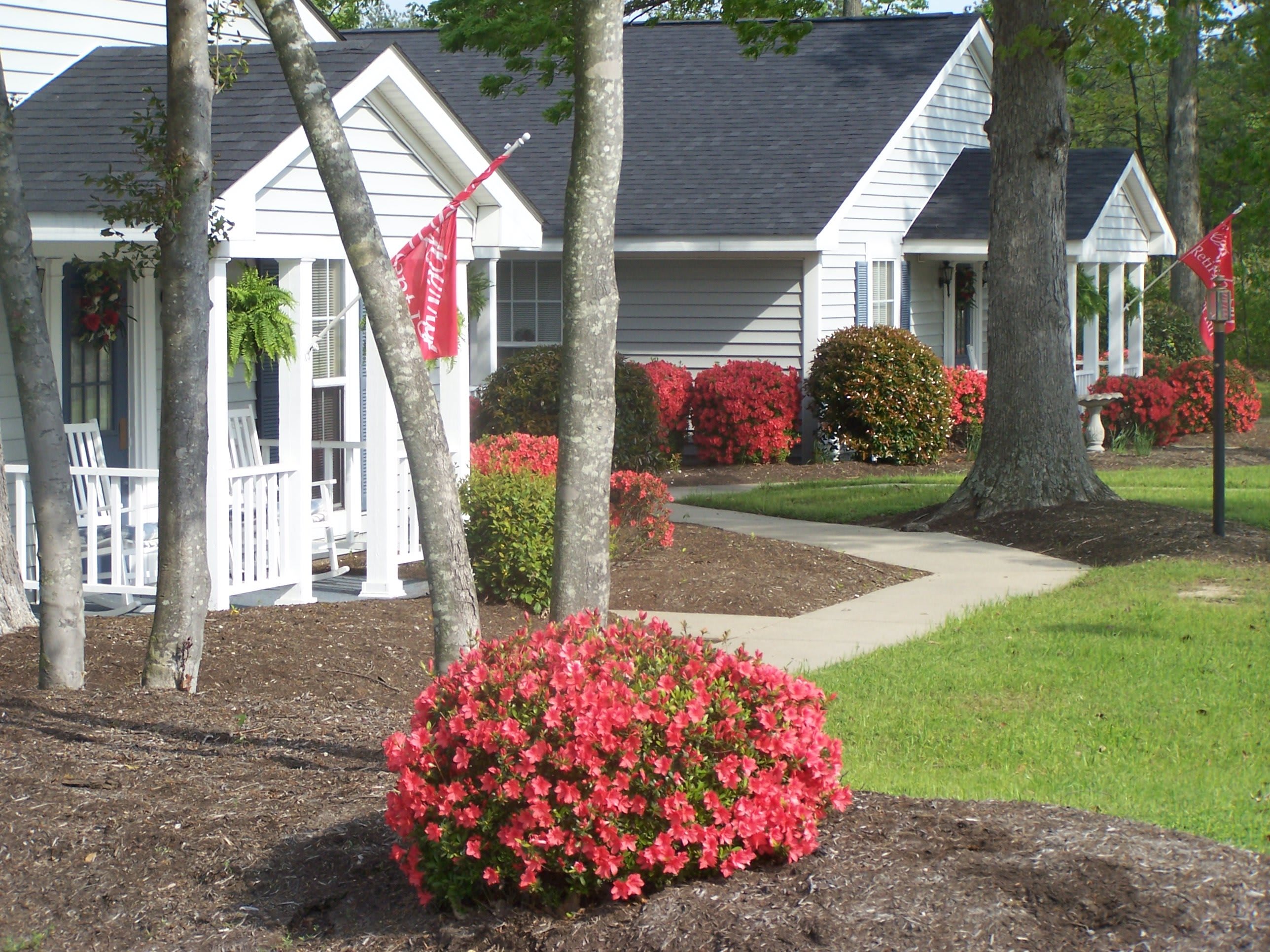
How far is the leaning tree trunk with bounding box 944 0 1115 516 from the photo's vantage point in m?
13.2

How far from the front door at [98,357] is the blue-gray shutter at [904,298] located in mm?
12144

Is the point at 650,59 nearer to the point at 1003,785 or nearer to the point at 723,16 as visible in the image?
the point at 723,16

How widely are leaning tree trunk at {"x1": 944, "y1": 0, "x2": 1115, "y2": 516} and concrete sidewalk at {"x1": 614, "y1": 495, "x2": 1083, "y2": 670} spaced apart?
3.41 ft

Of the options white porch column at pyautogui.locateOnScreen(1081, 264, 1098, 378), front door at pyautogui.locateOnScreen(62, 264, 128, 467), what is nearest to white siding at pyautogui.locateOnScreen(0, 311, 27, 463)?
front door at pyautogui.locateOnScreen(62, 264, 128, 467)

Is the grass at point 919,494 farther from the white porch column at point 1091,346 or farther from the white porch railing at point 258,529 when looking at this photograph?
the white porch railing at point 258,529

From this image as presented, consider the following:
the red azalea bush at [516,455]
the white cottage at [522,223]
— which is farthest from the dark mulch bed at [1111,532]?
the white cottage at [522,223]

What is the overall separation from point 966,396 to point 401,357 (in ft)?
50.3

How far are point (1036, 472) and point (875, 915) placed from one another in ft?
32.7

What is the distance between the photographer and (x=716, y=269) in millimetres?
19203

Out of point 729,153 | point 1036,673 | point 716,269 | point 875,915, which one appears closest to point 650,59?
point 729,153

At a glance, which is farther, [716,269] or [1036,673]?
[716,269]

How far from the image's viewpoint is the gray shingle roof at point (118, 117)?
892 cm

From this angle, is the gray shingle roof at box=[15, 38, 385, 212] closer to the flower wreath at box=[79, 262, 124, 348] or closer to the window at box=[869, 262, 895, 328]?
the flower wreath at box=[79, 262, 124, 348]

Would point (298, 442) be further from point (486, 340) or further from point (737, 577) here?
point (486, 340)
